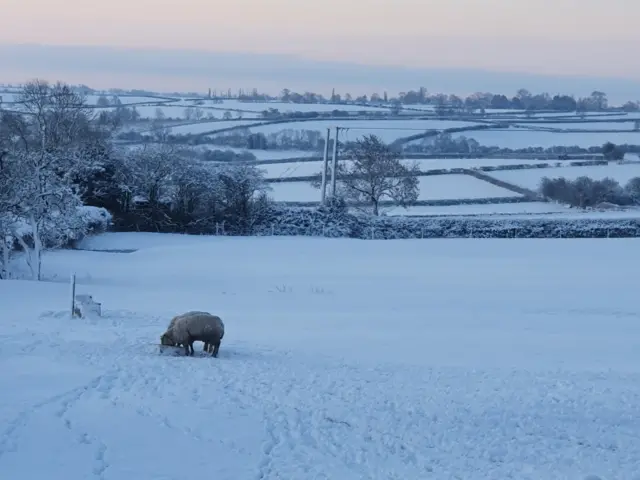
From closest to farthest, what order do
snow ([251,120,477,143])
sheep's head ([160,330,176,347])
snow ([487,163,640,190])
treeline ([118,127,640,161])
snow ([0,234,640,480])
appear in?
snow ([0,234,640,480]) → sheep's head ([160,330,176,347]) → snow ([487,163,640,190]) → treeline ([118,127,640,161]) → snow ([251,120,477,143])

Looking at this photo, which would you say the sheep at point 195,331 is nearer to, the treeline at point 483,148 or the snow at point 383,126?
the treeline at point 483,148

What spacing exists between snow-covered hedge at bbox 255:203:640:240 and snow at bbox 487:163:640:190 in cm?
1165

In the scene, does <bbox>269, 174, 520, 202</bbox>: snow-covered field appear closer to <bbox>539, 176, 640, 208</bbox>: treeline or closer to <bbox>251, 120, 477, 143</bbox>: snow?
<bbox>539, 176, 640, 208</bbox>: treeline

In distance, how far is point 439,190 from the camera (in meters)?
58.7

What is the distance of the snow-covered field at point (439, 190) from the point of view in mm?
55484

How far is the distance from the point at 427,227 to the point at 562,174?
17927 millimetres

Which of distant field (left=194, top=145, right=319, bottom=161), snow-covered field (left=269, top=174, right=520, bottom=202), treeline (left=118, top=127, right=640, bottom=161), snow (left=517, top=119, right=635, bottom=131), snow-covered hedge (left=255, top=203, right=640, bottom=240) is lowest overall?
snow-covered hedge (left=255, top=203, right=640, bottom=240)

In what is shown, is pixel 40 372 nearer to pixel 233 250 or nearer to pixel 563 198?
pixel 233 250

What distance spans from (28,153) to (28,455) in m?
23.3

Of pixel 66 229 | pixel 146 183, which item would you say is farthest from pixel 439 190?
pixel 66 229

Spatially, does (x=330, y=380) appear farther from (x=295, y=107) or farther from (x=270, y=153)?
(x=295, y=107)

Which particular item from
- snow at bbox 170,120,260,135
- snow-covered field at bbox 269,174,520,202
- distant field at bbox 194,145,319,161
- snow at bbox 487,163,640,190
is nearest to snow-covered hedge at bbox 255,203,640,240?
snow-covered field at bbox 269,174,520,202

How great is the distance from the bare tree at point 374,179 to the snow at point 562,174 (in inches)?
401

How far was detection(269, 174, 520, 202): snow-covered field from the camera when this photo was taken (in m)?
55.5
